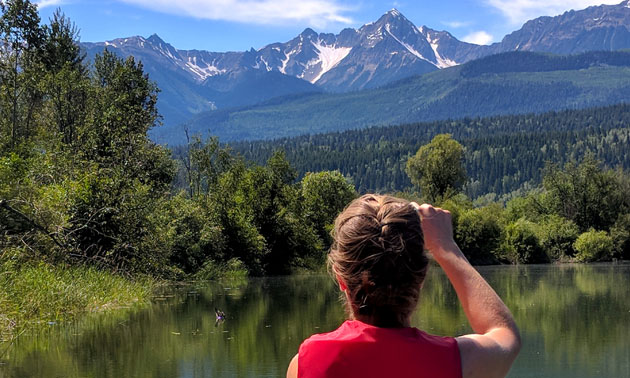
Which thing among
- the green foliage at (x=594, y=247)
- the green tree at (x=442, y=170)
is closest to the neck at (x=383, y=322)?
the green foliage at (x=594, y=247)

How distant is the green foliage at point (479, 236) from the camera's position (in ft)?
200

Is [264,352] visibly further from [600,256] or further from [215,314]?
[600,256]

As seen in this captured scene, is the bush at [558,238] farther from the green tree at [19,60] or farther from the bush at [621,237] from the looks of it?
the green tree at [19,60]

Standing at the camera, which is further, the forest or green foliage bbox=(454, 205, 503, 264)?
green foliage bbox=(454, 205, 503, 264)

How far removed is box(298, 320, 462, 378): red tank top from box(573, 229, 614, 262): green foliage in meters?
64.0

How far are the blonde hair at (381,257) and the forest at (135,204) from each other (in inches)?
14.2

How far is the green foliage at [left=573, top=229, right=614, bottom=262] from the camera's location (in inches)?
2482

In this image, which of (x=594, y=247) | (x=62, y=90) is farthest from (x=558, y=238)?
(x=62, y=90)

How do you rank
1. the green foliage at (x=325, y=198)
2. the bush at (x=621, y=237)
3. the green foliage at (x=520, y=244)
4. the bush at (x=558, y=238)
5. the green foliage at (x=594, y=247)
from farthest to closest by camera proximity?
the bush at (x=621, y=237) < the bush at (x=558, y=238) < the green foliage at (x=594, y=247) < the green foliage at (x=520, y=244) < the green foliage at (x=325, y=198)

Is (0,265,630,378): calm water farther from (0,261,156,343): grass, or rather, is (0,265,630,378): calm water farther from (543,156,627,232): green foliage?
(543,156,627,232): green foliage

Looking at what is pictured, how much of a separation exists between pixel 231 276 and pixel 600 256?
35247mm

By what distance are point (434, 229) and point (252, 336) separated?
49.0 ft

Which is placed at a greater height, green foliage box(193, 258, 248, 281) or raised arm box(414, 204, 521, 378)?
raised arm box(414, 204, 521, 378)

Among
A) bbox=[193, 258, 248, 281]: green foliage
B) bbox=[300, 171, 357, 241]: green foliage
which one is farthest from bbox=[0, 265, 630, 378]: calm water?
bbox=[300, 171, 357, 241]: green foliage
